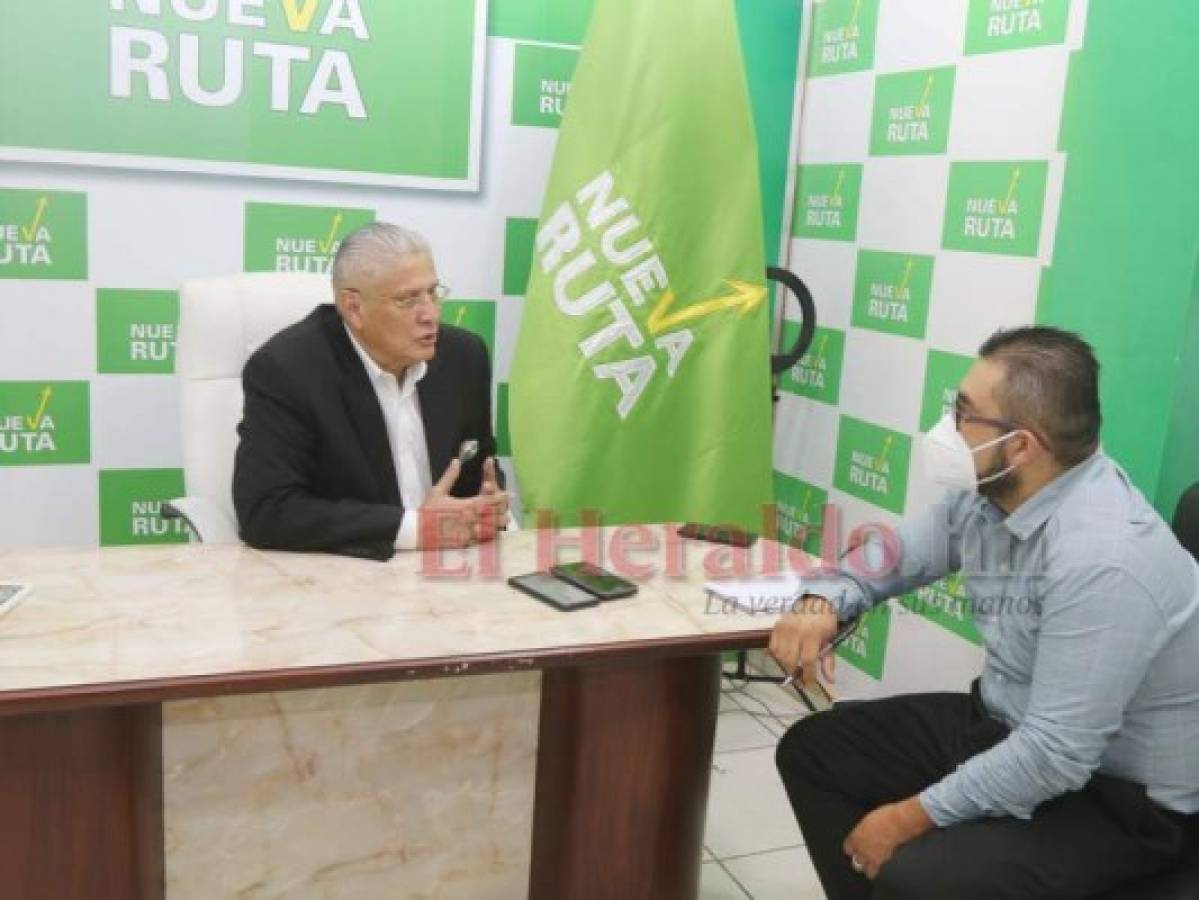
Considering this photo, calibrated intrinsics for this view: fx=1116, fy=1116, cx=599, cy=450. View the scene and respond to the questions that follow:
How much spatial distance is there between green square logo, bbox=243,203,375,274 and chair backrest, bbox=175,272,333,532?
0.56 metres

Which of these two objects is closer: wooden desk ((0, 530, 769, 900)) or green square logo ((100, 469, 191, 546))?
wooden desk ((0, 530, 769, 900))

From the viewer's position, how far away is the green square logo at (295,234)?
2.92 meters

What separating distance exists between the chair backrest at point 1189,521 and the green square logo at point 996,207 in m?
0.85

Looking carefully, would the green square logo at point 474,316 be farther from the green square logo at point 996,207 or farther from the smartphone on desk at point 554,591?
the smartphone on desk at point 554,591

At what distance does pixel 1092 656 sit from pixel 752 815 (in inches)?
53.3

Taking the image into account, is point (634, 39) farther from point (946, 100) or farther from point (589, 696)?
point (589, 696)

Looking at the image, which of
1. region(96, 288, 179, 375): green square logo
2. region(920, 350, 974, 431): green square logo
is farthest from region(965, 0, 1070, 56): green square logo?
region(96, 288, 179, 375): green square logo

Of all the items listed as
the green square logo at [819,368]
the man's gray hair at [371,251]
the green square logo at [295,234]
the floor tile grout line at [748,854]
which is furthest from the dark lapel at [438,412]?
the green square logo at [819,368]

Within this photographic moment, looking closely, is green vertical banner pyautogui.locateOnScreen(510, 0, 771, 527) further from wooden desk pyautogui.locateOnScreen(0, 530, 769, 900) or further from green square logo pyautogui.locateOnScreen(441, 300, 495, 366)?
wooden desk pyautogui.locateOnScreen(0, 530, 769, 900)

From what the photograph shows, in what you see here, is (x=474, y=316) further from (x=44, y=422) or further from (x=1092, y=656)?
(x=1092, y=656)

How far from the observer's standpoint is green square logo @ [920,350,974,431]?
2.78 metres

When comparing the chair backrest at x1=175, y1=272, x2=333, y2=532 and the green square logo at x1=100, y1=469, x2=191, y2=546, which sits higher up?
the chair backrest at x1=175, y1=272, x2=333, y2=532

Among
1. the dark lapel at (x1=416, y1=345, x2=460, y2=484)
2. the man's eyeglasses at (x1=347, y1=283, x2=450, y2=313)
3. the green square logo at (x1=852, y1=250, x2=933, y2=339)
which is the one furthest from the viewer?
the green square logo at (x1=852, y1=250, x2=933, y2=339)

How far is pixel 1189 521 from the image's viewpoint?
6.08 ft
